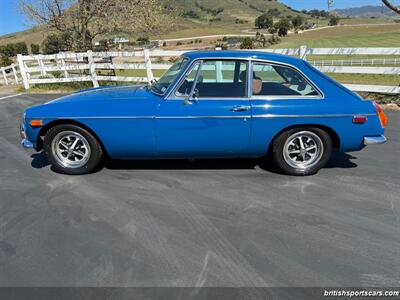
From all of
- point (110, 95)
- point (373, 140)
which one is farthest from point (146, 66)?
point (373, 140)

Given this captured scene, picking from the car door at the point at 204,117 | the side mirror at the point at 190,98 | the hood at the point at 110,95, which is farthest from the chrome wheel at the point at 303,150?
the hood at the point at 110,95

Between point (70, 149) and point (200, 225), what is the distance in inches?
86.0

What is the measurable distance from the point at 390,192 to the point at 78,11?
14.4 meters

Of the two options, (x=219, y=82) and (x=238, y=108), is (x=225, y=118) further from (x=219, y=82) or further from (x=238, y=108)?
(x=219, y=82)

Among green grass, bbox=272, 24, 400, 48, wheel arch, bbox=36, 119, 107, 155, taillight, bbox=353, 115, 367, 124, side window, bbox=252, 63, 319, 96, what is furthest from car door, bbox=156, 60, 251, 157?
green grass, bbox=272, 24, 400, 48

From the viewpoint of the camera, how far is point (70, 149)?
4258mm

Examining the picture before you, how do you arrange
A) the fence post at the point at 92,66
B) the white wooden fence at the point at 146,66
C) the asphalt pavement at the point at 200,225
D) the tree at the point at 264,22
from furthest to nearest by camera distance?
the tree at the point at 264,22
the fence post at the point at 92,66
the white wooden fence at the point at 146,66
the asphalt pavement at the point at 200,225

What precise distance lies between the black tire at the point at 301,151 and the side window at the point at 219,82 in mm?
820

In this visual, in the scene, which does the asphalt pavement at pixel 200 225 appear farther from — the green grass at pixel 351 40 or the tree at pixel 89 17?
the green grass at pixel 351 40

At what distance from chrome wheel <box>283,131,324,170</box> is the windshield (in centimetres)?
166

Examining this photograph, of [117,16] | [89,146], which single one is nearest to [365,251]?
[89,146]

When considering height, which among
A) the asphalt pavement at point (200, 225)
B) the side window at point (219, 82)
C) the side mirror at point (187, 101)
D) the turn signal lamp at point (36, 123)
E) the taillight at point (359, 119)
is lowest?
the asphalt pavement at point (200, 225)

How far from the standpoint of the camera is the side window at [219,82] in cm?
401

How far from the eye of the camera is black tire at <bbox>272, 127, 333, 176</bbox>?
13.6ft
